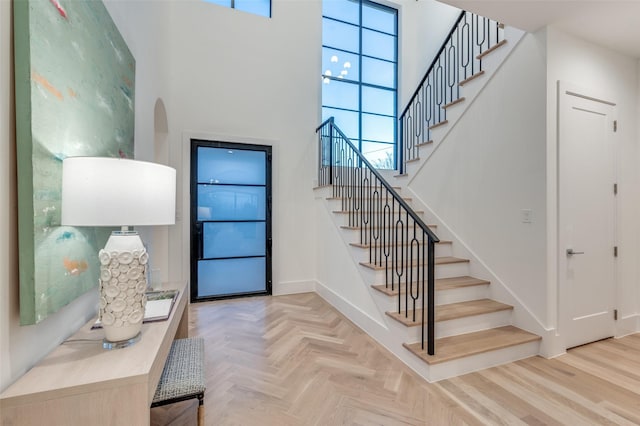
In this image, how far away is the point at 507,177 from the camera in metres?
2.81

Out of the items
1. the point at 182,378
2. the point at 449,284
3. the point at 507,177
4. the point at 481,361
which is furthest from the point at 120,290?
the point at 507,177

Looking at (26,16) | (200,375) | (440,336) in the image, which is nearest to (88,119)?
(26,16)

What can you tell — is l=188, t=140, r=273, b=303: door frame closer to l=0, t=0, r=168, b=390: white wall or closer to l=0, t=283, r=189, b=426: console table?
l=0, t=0, r=168, b=390: white wall

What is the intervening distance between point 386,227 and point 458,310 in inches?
47.9

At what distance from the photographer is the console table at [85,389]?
0.89 meters

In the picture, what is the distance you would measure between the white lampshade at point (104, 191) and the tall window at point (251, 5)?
426 cm

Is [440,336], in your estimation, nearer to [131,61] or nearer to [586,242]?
[586,242]

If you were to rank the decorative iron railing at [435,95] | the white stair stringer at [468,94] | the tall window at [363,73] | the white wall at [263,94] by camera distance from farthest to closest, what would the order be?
the tall window at [363,73]
the decorative iron railing at [435,95]
the white wall at [263,94]
the white stair stringer at [468,94]

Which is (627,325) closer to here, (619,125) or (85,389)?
(619,125)

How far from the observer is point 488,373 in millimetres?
2242

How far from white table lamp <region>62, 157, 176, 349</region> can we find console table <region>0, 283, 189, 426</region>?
4.7 inches

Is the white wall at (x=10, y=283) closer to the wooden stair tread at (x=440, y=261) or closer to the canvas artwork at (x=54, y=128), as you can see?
the canvas artwork at (x=54, y=128)

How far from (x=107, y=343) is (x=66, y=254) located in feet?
1.34

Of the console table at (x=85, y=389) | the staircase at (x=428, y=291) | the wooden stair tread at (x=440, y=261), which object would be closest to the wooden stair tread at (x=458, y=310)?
the staircase at (x=428, y=291)
